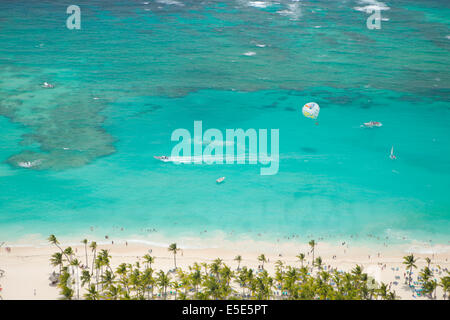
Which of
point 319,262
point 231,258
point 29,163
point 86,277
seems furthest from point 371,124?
point 29,163

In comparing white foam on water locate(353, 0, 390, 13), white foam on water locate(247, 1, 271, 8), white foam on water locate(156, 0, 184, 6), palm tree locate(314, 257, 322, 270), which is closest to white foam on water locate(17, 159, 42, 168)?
palm tree locate(314, 257, 322, 270)

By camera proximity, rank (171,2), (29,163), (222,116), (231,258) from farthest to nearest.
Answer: (171,2) → (222,116) → (29,163) → (231,258)

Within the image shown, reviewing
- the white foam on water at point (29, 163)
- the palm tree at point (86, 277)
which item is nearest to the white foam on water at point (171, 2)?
the white foam on water at point (29, 163)

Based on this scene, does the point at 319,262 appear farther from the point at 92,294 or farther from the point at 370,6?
the point at 370,6

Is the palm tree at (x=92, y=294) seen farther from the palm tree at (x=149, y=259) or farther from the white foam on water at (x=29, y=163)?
the white foam on water at (x=29, y=163)

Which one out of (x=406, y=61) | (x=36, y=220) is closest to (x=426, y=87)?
(x=406, y=61)
